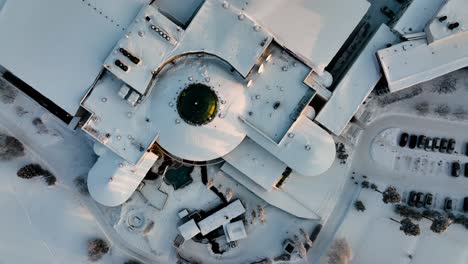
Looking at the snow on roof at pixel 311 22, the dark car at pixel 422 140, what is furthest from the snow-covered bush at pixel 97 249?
the dark car at pixel 422 140

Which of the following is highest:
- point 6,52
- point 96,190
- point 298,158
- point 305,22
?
point 305,22

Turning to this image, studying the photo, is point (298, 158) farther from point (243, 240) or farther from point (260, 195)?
point (243, 240)

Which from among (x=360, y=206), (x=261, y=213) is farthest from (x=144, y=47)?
(x=360, y=206)

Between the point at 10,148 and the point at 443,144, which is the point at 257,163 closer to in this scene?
the point at 443,144

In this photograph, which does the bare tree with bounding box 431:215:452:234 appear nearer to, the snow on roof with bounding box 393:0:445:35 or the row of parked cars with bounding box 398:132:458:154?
the row of parked cars with bounding box 398:132:458:154

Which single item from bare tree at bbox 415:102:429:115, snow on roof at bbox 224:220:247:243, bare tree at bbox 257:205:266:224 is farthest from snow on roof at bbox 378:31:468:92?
snow on roof at bbox 224:220:247:243

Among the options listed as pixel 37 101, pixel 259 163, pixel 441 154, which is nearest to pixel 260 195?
pixel 259 163
